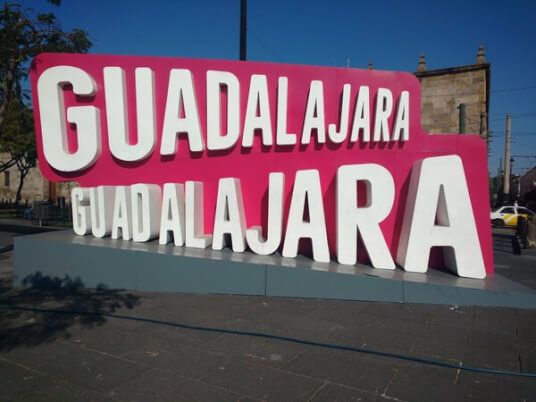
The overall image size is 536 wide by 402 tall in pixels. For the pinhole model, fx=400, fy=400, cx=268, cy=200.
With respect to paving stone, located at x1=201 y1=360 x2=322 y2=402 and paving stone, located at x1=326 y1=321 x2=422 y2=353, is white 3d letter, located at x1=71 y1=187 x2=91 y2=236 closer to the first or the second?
paving stone, located at x1=201 y1=360 x2=322 y2=402

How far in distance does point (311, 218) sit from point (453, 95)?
26.0 metres

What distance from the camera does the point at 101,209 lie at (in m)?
9.24

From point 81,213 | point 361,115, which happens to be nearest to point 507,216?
point 361,115

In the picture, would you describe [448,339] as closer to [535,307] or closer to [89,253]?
[535,307]

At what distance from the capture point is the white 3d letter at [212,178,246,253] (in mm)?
8516

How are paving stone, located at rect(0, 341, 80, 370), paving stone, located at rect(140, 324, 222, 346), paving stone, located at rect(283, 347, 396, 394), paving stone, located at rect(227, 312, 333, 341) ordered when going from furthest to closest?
paving stone, located at rect(227, 312, 333, 341)
paving stone, located at rect(140, 324, 222, 346)
paving stone, located at rect(0, 341, 80, 370)
paving stone, located at rect(283, 347, 396, 394)

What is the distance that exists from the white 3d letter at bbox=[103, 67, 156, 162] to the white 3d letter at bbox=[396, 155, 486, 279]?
6059mm

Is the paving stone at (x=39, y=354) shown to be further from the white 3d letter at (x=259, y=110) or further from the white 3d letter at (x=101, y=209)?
the white 3d letter at (x=259, y=110)

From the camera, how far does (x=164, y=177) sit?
9.62 meters

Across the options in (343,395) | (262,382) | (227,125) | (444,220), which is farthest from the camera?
(227,125)

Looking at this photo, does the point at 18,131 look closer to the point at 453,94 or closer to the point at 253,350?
the point at 253,350

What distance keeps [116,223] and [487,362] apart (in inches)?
301

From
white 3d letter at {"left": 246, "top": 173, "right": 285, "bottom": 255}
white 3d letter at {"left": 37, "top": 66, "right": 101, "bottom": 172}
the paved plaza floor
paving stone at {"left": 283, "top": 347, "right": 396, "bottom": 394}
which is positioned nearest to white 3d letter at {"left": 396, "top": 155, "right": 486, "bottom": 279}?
the paved plaza floor

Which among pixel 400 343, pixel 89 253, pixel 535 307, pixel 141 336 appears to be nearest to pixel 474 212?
pixel 535 307
